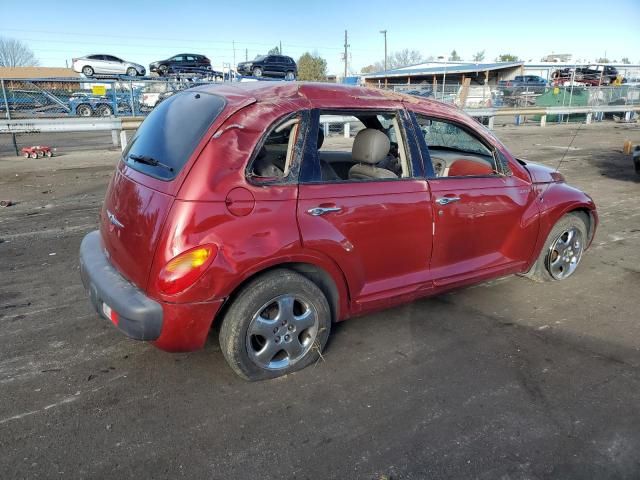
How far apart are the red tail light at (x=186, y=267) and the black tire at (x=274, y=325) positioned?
0.31 m

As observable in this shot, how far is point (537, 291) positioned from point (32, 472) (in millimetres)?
4109

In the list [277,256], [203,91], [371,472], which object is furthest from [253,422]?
[203,91]

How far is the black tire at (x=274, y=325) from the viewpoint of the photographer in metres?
2.94

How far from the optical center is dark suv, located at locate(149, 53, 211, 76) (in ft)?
93.4

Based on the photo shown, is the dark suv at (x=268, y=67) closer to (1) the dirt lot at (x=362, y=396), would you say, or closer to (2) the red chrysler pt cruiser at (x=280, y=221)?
(1) the dirt lot at (x=362, y=396)

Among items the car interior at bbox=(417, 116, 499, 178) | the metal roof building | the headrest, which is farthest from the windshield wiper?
the metal roof building

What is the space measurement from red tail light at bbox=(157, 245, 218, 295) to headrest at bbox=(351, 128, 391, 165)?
1477 mm

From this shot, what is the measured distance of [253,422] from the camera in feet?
9.10

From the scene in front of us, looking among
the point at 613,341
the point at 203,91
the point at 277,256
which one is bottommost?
the point at 613,341

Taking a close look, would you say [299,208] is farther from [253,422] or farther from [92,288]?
[92,288]

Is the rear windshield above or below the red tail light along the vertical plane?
above

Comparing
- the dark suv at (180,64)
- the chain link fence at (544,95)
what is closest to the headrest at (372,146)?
the chain link fence at (544,95)

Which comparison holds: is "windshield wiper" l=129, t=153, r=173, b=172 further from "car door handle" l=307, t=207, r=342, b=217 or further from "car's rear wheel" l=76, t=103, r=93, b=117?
"car's rear wheel" l=76, t=103, r=93, b=117

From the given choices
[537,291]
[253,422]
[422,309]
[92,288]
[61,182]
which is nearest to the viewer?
[253,422]
